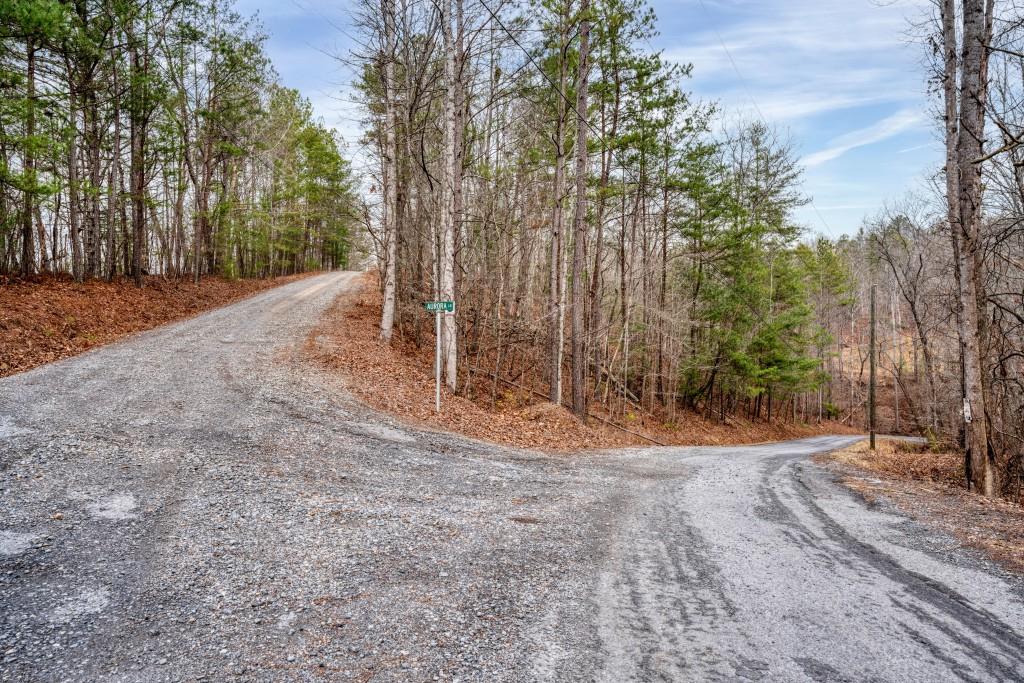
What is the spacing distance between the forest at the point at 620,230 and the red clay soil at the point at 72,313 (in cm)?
713

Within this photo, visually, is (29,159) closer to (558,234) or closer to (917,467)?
(558,234)

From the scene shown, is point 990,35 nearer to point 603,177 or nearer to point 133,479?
point 603,177

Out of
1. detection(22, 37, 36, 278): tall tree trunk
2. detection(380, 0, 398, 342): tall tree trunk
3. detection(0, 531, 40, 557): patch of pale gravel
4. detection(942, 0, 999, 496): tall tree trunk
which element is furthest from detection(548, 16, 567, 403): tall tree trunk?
detection(22, 37, 36, 278): tall tree trunk

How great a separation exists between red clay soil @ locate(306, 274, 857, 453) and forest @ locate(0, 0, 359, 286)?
3512 mm

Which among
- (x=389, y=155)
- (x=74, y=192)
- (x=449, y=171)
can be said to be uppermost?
(x=389, y=155)

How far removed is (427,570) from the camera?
13.3ft

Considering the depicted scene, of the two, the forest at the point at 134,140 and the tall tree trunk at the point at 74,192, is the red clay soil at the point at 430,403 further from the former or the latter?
the tall tree trunk at the point at 74,192

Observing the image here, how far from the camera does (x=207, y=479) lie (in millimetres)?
5555

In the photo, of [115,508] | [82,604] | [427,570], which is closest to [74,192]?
[115,508]

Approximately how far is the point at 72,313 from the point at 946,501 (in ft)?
60.9

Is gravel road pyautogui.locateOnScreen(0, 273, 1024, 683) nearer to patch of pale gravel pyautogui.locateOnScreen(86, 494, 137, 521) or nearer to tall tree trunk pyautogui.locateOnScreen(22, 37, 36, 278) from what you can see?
patch of pale gravel pyautogui.locateOnScreen(86, 494, 137, 521)

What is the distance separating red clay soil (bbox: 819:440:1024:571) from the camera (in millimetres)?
5027

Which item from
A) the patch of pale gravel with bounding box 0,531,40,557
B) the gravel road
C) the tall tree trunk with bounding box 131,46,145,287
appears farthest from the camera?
the tall tree trunk with bounding box 131,46,145,287

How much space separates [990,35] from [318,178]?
29.7 meters
